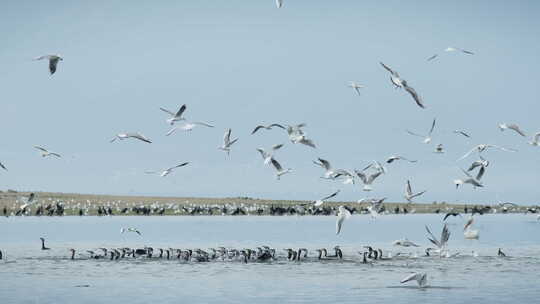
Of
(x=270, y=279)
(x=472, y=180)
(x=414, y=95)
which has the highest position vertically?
(x=414, y=95)

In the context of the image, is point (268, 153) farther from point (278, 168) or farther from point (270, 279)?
point (270, 279)

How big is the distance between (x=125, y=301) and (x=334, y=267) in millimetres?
13742

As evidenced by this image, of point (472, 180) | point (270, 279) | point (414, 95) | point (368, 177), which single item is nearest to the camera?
point (414, 95)

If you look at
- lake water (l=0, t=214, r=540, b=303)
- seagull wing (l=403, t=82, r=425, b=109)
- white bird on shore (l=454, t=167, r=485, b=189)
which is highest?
seagull wing (l=403, t=82, r=425, b=109)

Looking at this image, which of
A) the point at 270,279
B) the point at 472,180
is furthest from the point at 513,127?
the point at 270,279

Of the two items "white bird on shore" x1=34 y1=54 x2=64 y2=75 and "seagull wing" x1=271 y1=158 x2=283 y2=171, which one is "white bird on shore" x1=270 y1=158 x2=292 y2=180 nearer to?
"seagull wing" x1=271 y1=158 x2=283 y2=171

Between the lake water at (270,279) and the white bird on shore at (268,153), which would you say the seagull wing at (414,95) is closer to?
the white bird on shore at (268,153)

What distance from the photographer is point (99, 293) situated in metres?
33.5

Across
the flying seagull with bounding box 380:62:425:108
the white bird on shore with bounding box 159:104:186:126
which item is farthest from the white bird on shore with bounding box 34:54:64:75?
the flying seagull with bounding box 380:62:425:108

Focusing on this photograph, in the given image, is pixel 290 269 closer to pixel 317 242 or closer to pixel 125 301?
pixel 125 301

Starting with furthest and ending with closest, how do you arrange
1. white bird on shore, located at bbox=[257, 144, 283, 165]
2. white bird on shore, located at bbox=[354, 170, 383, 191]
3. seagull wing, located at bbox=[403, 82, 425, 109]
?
white bird on shore, located at bbox=[354, 170, 383, 191], white bird on shore, located at bbox=[257, 144, 283, 165], seagull wing, located at bbox=[403, 82, 425, 109]

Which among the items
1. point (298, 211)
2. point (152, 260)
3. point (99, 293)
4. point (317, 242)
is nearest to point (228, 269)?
point (152, 260)

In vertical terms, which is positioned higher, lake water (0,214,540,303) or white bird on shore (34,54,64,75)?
white bird on shore (34,54,64,75)

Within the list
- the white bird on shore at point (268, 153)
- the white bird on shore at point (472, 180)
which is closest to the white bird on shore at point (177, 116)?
the white bird on shore at point (268, 153)
